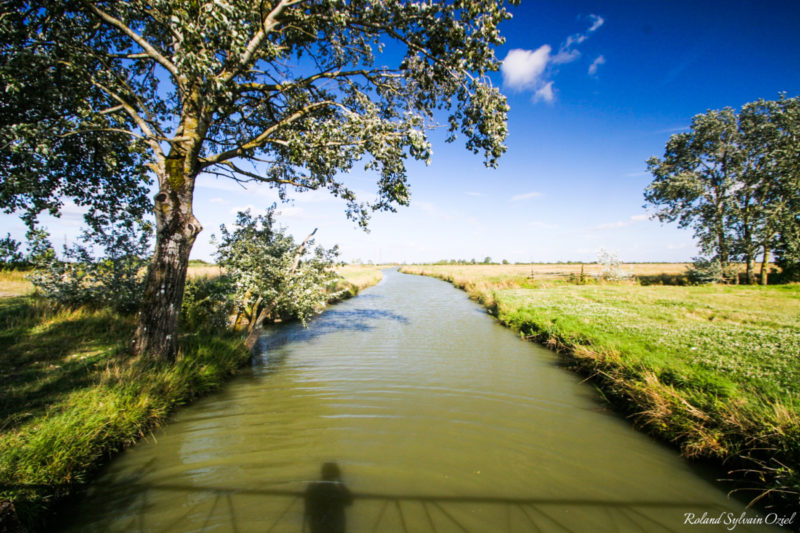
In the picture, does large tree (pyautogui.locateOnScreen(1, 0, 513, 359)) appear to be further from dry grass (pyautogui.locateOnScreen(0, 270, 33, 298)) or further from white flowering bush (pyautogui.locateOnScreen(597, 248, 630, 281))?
white flowering bush (pyautogui.locateOnScreen(597, 248, 630, 281))

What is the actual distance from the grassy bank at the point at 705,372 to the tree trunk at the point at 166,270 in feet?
32.4

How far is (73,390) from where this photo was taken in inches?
205

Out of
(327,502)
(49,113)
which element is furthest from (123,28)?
(327,502)

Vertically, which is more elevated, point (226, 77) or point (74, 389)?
point (226, 77)

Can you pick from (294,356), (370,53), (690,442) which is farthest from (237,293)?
(690,442)

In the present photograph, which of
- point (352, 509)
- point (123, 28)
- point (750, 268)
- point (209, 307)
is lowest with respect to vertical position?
point (352, 509)

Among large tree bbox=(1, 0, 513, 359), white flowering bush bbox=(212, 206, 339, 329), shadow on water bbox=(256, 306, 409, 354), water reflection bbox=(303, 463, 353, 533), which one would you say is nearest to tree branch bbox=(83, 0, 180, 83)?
large tree bbox=(1, 0, 513, 359)

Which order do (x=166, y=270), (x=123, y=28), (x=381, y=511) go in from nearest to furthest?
(x=381, y=511) < (x=123, y=28) < (x=166, y=270)

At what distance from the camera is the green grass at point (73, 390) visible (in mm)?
3635

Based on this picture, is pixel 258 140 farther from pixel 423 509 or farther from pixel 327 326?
pixel 327 326

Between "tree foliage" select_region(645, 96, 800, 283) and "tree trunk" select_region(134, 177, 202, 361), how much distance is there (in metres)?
36.7

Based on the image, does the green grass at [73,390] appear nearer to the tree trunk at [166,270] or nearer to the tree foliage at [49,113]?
the tree trunk at [166,270]

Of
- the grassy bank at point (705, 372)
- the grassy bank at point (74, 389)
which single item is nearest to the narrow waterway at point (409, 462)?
the grassy bank at point (74, 389)

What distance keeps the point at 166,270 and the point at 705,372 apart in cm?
1156
